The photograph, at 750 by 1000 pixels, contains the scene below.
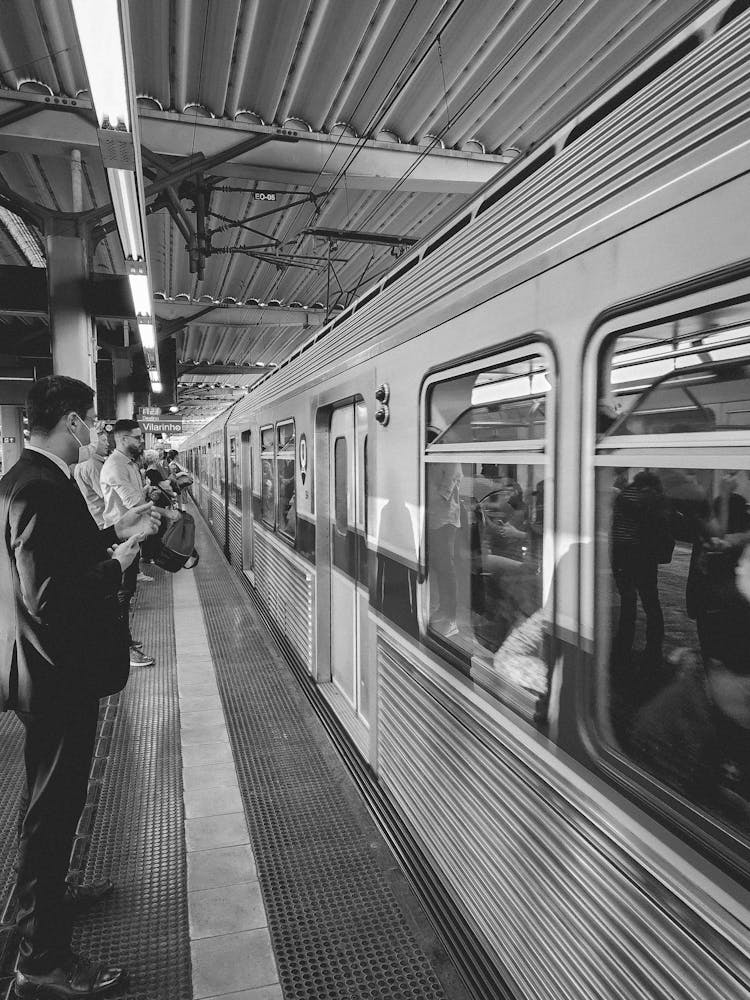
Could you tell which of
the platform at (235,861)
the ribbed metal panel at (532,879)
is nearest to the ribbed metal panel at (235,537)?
the platform at (235,861)

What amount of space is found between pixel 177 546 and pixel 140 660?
2442 millimetres

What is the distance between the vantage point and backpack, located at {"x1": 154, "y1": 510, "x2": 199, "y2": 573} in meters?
3.13

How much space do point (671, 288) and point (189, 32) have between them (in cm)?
392

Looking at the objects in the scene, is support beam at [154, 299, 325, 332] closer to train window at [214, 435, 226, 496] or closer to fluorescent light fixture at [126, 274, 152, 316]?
train window at [214, 435, 226, 496]

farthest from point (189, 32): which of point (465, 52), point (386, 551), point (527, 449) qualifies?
point (527, 449)

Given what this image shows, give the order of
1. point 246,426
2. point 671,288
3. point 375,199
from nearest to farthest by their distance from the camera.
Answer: point 671,288
point 375,199
point 246,426

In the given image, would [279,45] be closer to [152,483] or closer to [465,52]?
[465,52]

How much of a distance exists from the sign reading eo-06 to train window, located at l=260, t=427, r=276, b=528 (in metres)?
1.17

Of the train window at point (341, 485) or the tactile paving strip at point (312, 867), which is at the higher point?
the train window at point (341, 485)

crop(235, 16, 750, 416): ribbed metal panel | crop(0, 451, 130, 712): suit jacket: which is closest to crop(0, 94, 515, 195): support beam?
crop(235, 16, 750, 416): ribbed metal panel

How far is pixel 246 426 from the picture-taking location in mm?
7609

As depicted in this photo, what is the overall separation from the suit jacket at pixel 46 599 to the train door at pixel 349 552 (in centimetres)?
172

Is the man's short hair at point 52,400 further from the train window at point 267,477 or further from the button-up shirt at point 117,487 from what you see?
the train window at point 267,477

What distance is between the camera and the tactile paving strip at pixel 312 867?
2146mm
